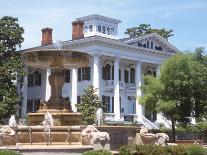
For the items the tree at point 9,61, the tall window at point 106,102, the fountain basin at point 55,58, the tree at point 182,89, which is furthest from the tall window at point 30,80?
the fountain basin at point 55,58

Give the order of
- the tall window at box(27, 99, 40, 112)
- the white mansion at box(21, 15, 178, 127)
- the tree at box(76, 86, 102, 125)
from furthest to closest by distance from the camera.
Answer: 1. the tall window at box(27, 99, 40, 112)
2. the white mansion at box(21, 15, 178, 127)
3. the tree at box(76, 86, 102, 125)

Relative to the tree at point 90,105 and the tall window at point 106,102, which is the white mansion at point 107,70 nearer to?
the tall window at point 106,102

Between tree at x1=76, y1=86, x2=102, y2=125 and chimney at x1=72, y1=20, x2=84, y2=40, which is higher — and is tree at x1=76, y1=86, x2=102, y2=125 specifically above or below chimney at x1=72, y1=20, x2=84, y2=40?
below

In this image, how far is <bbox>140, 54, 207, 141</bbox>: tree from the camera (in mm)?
42719

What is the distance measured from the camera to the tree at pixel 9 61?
5394 centimetres

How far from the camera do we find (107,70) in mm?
58406

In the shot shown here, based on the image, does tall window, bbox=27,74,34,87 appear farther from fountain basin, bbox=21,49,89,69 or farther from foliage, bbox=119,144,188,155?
foliage, bbox=119,144,188,155

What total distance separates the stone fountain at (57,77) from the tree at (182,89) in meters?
17.5

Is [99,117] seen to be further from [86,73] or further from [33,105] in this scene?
[33,105]

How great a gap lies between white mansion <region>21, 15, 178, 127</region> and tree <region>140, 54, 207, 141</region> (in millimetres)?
10687

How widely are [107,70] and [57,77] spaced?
3226 centimetres

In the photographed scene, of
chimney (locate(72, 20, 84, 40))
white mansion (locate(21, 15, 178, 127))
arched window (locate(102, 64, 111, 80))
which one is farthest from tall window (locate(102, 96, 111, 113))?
chimney (locate(72, 20, 84, 40))

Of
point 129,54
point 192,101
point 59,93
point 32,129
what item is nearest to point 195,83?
point 192,101

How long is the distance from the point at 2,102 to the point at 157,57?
19561 mm
